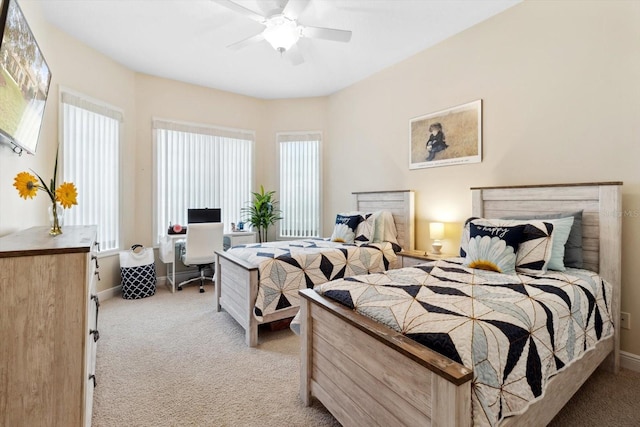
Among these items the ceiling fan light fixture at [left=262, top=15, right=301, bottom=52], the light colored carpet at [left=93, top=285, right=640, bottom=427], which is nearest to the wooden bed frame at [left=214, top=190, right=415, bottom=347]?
the light colored carpet at [left=93, top=285, right=640, bottom=427]

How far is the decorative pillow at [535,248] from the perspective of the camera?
6.58ft

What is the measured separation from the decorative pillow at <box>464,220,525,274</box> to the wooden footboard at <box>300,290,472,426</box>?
1201 millimetres

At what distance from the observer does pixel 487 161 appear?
2.96m

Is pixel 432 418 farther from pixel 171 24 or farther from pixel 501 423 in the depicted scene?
pixel 171 24

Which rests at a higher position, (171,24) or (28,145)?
(171,24)

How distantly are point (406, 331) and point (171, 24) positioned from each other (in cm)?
350

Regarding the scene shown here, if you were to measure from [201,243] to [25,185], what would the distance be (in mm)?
2301

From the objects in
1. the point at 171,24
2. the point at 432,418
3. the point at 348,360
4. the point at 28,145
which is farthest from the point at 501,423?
the point at 171,24

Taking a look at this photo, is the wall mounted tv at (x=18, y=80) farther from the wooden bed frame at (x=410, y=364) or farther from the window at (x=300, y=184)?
the window at (x=300, y=184)

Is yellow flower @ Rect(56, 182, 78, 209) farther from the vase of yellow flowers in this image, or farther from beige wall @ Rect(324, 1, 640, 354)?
beige wall @ Rect(324, 1, 640, 354)

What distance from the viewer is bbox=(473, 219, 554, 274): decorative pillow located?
2.01m

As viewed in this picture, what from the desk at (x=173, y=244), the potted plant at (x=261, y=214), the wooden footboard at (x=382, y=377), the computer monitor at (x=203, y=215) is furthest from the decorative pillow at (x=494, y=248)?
the computer monitor at (x=203, y=215)

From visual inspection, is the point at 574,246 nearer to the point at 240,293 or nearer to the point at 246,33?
the point at 240,293

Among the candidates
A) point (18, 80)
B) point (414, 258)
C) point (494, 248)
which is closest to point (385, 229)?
point (414, 258)
